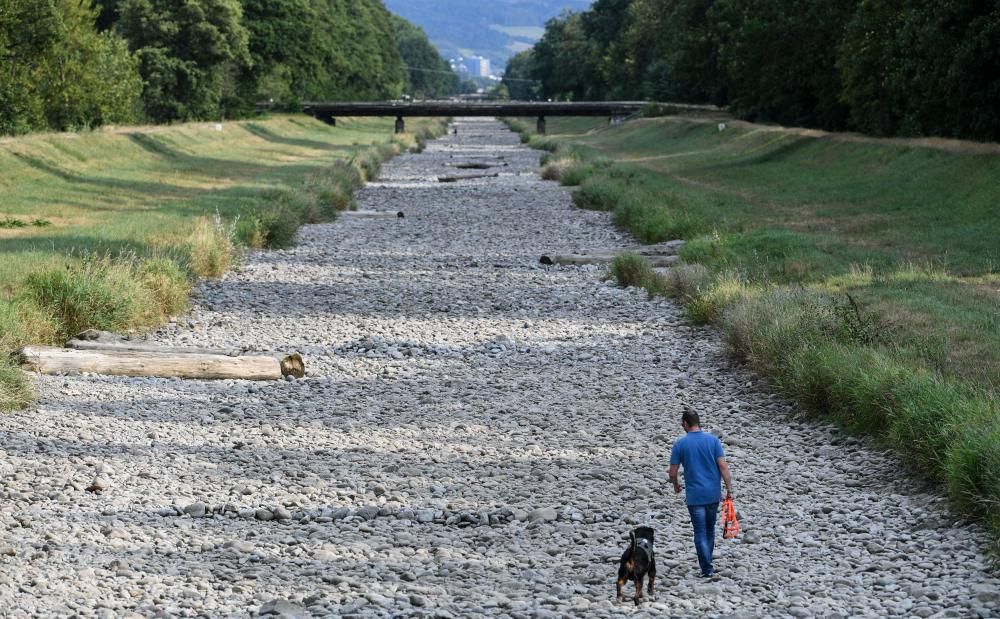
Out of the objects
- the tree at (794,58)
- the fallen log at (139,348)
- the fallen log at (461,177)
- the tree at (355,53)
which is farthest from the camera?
the tree at (355,53)

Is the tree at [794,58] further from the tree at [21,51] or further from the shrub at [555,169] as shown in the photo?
the tree at [21,51]

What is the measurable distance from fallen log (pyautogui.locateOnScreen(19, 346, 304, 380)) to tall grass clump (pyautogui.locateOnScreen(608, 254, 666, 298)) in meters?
8.36

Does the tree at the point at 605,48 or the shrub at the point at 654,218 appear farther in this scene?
the tree at the point at 605,48

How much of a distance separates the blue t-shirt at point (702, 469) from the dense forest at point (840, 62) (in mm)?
30125

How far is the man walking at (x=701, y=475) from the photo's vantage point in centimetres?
882

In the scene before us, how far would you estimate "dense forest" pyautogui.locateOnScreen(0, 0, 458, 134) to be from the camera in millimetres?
48094

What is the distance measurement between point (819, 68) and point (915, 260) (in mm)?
36394

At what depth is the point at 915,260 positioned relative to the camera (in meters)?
23.1

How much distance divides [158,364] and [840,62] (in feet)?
128

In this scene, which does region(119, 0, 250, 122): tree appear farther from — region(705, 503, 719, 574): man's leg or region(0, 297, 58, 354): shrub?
region(705, 503, 719, 574): man's leg

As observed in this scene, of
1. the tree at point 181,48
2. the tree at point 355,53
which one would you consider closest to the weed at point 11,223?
the tree at point 181,48

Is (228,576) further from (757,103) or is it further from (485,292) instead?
(757,103)

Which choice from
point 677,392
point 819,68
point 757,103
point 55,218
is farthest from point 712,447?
point 757,103

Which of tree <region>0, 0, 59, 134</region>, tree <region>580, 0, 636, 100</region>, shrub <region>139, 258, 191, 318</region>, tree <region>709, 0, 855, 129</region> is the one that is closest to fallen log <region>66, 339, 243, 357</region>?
shrub <region>139, 258, 191, 318</region>
